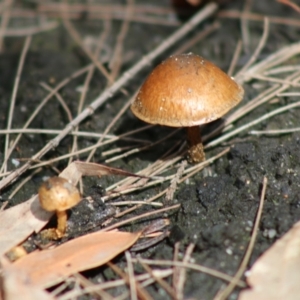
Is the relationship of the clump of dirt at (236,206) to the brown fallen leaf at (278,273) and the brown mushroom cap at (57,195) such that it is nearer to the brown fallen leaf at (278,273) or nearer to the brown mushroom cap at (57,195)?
the brown fallen leaf at (278,273)

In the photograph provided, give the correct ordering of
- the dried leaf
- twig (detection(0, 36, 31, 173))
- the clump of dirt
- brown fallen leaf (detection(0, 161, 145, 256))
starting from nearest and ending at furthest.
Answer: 1. the dried leaf
2. the clump of dirt
3. brown fallen leaf (detection(0, 161, 145, 256))
4. twig (detection(0, 36, 31, 173))

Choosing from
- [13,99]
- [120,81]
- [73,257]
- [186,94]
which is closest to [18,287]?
[73,257]

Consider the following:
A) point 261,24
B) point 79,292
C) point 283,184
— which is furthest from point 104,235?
point 261,24

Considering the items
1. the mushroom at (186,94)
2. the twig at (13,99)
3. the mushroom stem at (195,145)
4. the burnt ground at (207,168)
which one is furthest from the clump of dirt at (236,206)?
the twig at (13,99)

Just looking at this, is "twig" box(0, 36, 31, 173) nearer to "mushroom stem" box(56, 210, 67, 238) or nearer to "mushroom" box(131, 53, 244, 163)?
"mushroom stem" box(56, 210, 67, 238)

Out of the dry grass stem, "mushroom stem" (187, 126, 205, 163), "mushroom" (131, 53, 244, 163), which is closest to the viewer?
the dry grass stem

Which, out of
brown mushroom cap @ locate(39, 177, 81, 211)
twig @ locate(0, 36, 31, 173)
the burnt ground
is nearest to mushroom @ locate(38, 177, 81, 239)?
brown mushroom cap @ locate(39, 177, 81, 211)

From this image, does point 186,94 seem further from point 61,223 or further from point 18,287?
point 18,287

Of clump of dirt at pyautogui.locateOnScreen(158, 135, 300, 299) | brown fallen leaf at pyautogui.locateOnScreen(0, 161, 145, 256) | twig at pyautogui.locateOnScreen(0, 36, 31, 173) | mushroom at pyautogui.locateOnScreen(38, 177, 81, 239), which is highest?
twig at pyautogui.locateOnScreen(0, 36, 31, 173)
